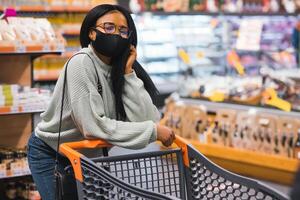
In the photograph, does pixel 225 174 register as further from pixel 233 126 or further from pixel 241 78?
pixel 241 78

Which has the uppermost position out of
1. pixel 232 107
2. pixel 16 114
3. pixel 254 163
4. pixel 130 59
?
pixel 130 59

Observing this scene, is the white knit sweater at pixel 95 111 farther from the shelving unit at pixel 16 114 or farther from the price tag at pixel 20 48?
the shelving unit at pixel 16 114

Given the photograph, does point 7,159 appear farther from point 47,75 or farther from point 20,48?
point 47,75

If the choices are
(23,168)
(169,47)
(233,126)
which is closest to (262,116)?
(233,126)

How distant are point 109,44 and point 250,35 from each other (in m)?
5.60

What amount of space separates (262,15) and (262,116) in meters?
3.46

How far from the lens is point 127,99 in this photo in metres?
2.91

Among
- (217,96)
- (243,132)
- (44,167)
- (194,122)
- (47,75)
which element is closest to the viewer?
(44,167)

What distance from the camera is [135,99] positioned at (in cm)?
292

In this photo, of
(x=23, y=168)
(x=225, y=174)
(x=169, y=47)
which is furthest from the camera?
(x=169, y=47)

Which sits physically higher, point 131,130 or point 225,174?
point 131,130

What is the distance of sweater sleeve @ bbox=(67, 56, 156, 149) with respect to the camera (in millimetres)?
2709

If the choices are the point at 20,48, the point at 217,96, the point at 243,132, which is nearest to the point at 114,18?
the point at 20,48

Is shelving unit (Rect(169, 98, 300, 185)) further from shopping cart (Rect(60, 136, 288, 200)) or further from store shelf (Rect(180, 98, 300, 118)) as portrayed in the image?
shopping cart (Rect(60, 136, 288, 200))
